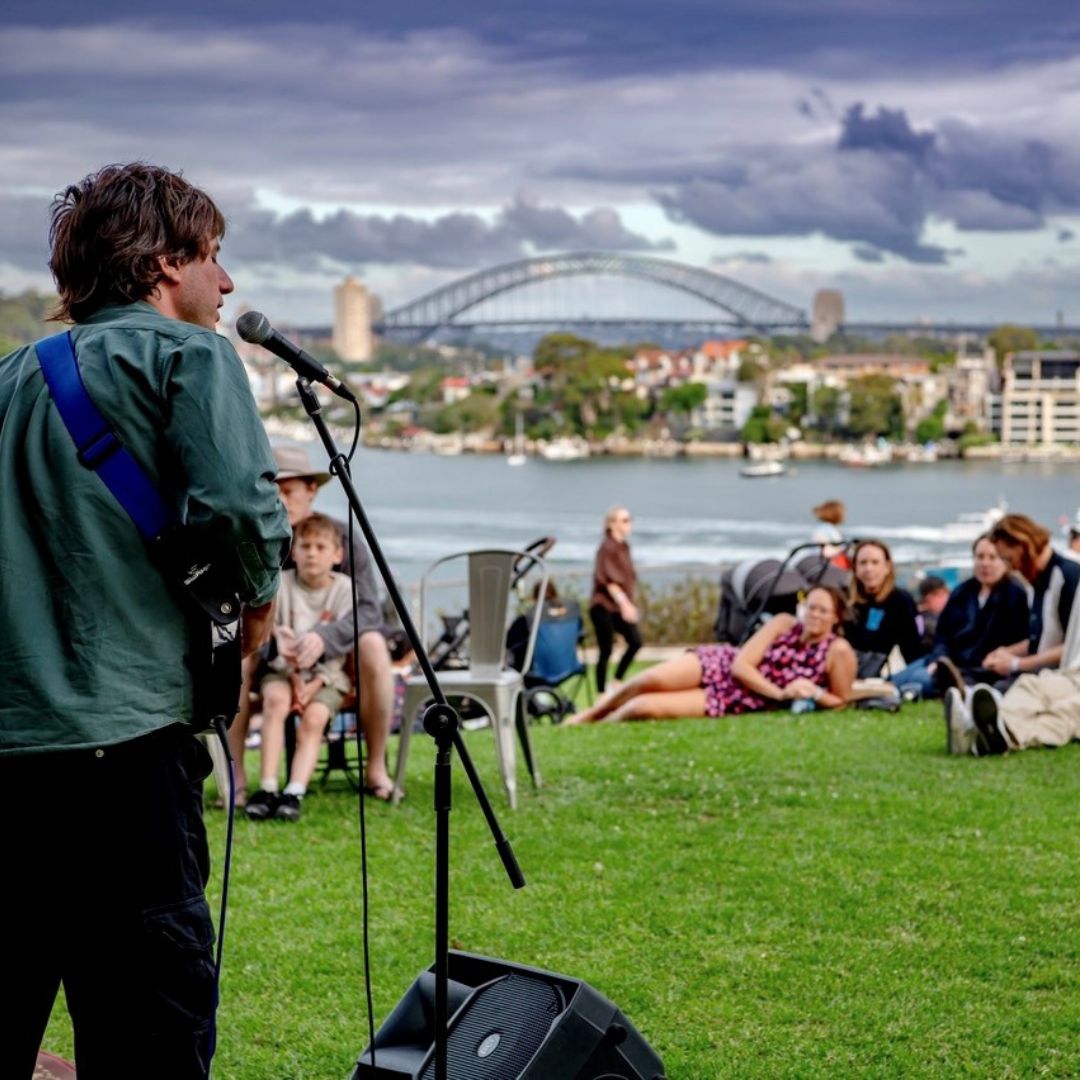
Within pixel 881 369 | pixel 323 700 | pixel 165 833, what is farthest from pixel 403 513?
pixel 881 369

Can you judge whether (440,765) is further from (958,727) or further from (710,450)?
(710,450)

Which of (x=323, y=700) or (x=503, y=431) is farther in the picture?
(x=503, y=431)

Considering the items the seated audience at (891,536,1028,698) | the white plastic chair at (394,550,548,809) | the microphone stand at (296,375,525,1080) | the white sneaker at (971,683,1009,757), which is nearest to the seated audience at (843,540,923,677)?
the seated audience at (891,536,1028,698)

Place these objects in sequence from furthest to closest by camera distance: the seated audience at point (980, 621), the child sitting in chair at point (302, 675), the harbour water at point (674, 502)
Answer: the harbour water at point (674, 502) → the seated audience at point (980, 621) → the child sitting in chair at point (302, 675)

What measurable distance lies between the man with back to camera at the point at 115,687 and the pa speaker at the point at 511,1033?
64 centimetres

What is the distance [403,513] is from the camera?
65.5 meters

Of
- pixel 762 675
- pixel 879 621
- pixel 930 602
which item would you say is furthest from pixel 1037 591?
pixel 930 602

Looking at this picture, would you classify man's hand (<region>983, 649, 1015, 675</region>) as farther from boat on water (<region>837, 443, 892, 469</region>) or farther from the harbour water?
boat on water (<region>837, 443, 892, 469</region>)

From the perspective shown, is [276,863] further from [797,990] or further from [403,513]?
[403,513]

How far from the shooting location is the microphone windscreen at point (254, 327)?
2.50 meters

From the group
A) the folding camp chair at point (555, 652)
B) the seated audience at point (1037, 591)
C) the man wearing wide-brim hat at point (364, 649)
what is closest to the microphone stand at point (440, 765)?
the man wearing wide-brim hat at point (364, 649)

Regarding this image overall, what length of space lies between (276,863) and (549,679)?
18.1 ft

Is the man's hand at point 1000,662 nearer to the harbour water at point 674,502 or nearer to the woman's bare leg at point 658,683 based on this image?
the woman's bare leg at point 658,683

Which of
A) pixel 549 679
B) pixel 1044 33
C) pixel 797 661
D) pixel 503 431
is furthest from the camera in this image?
pixel 1044 33
